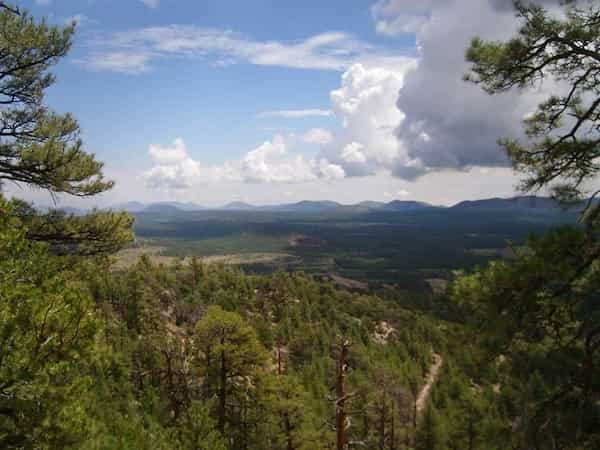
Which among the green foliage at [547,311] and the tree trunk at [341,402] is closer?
the green foliage at [547,311]

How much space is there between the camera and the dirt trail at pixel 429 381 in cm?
5290

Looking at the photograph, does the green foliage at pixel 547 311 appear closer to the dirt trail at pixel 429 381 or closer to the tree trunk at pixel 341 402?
the tree trunk at pixel 341 402

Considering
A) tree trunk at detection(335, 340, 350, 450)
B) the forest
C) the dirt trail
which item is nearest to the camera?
the forest

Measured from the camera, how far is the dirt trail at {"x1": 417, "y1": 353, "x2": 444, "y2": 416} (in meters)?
52.9

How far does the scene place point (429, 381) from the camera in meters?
63.4

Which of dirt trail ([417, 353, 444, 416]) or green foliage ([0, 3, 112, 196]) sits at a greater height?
green foliage ([0, 3, 112, 196])

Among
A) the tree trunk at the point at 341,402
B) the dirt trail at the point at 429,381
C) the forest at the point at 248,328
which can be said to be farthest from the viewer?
the dirt trail at the point at 429,381

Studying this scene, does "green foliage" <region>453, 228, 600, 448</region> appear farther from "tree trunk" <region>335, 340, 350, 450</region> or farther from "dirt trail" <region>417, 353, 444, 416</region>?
"dirt trail" <region>417, 353, 444, 416</region>

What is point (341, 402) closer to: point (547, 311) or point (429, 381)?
point (547, 311)

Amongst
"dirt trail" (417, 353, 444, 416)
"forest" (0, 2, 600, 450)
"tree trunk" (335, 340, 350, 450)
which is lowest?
"dirt trail" (417, 353, 444, 416)

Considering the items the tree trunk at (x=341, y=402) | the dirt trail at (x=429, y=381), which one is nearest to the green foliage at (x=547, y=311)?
the tree trunk at (x=341, y=402)

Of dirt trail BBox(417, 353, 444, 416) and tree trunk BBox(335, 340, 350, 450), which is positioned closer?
tree trunk BBox(335, 340, 350, 450)

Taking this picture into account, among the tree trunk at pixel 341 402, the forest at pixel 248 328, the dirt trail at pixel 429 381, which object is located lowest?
the dirt trail at pixel 429 381

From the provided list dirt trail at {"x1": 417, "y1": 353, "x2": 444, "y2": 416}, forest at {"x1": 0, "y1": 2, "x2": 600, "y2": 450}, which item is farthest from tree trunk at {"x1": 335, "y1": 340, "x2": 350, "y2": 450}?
dirt trail at {"x1": 417, "y1": 353, "x2": 444, "y2": 416}
